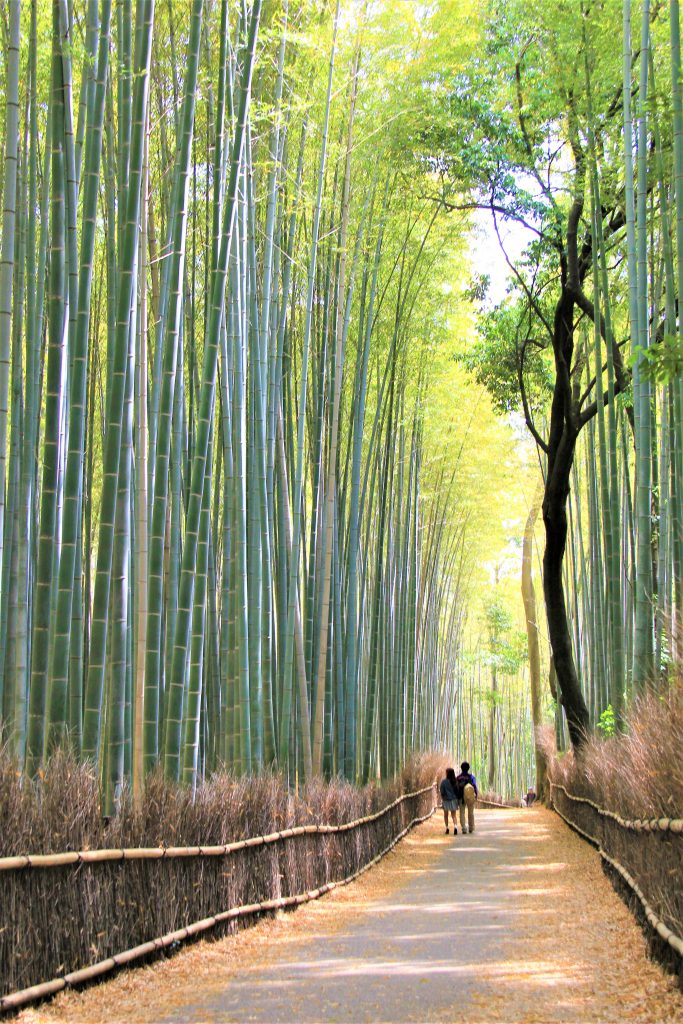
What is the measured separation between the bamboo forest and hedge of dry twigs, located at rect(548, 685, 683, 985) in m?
0.52

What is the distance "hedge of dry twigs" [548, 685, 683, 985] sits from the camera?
3.76 metres

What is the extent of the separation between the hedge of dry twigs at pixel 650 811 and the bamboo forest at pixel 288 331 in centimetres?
52

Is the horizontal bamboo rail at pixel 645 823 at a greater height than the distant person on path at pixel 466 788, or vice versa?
the horizontal bamboo rail at pixel 645 823

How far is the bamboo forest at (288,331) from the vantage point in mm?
4461

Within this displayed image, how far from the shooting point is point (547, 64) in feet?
28.7

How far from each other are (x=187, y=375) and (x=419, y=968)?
5225mm

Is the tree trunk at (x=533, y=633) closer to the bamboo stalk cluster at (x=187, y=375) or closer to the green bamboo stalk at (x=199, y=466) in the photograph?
the bamboo stalk cluster at (x=187, y=375)

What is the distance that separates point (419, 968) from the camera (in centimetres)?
391

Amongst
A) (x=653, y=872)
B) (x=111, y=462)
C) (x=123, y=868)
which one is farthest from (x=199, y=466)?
(x=653, y=872)

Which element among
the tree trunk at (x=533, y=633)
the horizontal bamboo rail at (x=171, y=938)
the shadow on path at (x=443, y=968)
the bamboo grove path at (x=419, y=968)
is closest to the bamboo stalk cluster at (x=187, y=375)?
the horizontal bamboo rail at (x=171, y=938)

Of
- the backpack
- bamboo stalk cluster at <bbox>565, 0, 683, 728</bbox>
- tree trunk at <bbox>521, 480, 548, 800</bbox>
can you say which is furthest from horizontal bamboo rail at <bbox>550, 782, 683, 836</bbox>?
tree trunk at <bbox>521, 480, 548, 800</bbox>

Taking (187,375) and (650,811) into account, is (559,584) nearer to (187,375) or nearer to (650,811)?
(187,375)

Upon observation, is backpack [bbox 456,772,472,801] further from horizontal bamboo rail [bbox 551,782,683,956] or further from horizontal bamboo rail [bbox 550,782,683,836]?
horizontal bamboo rail [bbox 550,782,683,836]

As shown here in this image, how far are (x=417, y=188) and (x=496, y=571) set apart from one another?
16.8 m
